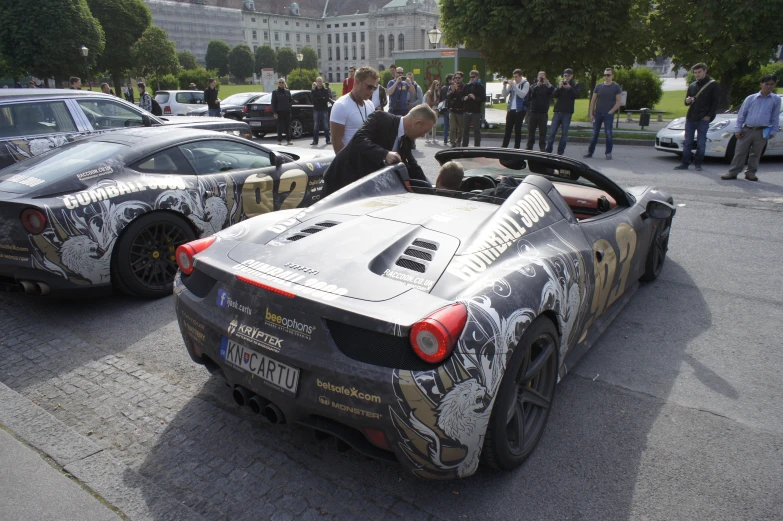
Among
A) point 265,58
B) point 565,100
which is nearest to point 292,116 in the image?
point 565,100

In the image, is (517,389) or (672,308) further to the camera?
(672,308)

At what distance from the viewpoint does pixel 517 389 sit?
7.91 ft

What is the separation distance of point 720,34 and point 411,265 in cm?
1952

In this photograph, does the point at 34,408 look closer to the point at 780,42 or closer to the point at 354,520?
the point at 354,520

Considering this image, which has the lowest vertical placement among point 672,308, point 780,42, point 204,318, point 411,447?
point 672,308

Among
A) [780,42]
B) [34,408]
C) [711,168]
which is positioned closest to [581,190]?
[34,408]

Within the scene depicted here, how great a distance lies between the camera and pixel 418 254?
2.60m

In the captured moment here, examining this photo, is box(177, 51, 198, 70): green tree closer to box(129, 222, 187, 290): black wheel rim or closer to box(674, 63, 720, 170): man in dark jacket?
box(674, 63, 720, 170): man in dark jacket

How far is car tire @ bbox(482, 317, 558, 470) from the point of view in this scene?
7.50 feet

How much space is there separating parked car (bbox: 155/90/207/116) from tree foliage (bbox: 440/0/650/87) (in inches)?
386

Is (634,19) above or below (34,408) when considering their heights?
above

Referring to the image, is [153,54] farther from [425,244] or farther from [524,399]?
[524,399]

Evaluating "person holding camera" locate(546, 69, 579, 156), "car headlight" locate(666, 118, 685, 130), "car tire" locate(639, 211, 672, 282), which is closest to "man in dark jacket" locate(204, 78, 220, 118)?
"person holding camera" locate(546, 69, 579, 156)

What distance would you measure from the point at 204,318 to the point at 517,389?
57.1 inches
